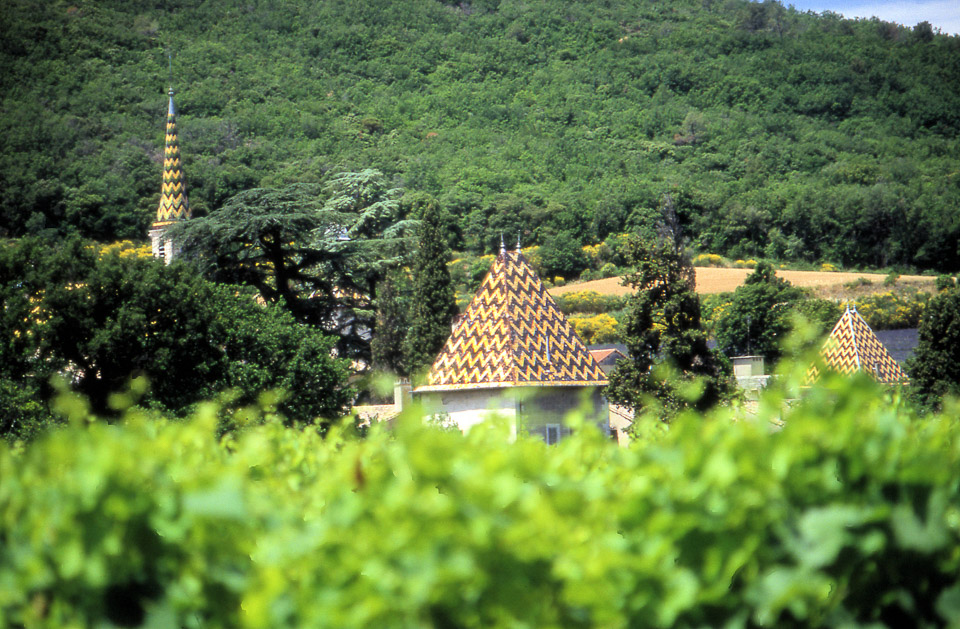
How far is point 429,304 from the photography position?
35.2 meters

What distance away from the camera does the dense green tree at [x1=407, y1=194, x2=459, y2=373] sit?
3456 cm

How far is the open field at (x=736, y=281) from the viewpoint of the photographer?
2491 inches

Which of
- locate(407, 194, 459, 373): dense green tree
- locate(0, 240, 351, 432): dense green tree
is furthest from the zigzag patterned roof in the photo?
locate(407, 194, 459, 373): dense green tree

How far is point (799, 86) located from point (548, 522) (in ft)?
407

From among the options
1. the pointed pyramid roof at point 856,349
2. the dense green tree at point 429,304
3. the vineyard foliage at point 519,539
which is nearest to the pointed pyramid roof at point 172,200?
the dense green tree at point 429,304

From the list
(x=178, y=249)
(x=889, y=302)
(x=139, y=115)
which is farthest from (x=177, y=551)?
(x=139, y=115)

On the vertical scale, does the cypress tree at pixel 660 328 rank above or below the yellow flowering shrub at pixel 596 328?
above

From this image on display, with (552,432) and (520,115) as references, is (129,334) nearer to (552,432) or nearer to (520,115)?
(552,432)

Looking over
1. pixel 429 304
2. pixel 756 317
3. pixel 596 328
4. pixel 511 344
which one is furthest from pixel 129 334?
pixel 596 328

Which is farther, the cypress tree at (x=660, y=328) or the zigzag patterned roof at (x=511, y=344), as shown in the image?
the cypress tree at (x=660, y=328)

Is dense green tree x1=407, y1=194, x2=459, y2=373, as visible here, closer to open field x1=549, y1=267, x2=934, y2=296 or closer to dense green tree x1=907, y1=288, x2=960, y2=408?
dense green tree x1=907, y1=288, x2=960, y2=408

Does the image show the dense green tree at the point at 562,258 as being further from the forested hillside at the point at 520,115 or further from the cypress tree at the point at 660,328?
the cypress tree at the point at 660,328

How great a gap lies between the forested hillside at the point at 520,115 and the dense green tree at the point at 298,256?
21.8m

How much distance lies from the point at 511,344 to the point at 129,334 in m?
8.70
